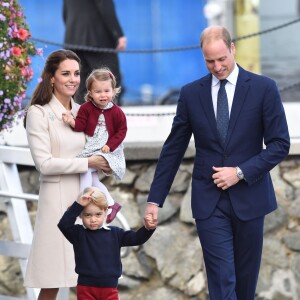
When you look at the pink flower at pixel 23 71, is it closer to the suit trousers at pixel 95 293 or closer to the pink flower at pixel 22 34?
the pink flower at pixel 22 34

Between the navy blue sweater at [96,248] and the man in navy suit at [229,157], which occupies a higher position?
the man in navy suit at [229,157]

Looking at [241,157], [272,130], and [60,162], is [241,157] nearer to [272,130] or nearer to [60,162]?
[272,130]

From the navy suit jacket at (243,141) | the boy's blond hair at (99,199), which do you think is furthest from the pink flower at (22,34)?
the boy's blond hair at (99,199)

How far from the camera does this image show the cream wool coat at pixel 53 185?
267 inches

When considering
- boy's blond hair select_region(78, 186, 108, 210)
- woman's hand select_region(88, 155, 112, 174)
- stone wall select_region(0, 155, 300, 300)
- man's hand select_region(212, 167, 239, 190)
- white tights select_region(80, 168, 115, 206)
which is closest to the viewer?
boy's blond hair select_region(78, 186, 108, 210)

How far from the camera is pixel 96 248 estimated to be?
6309 millimetres

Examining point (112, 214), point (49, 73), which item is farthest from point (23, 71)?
point (112, 214)

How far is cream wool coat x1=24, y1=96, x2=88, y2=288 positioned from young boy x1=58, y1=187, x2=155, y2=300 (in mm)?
493

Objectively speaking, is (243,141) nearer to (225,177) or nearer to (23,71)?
(225,177)

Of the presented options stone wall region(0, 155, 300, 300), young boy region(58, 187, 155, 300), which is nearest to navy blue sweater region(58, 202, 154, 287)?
young boy region(58, 187, 155, 300)

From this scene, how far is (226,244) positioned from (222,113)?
24.9 inches

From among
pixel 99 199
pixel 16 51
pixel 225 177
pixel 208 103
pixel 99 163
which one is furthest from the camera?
pixel 16 51

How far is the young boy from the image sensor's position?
20.7ft

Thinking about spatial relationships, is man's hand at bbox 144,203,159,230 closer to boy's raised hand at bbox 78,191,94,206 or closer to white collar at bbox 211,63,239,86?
boy's raised hand at bbox 78,191,94,206
